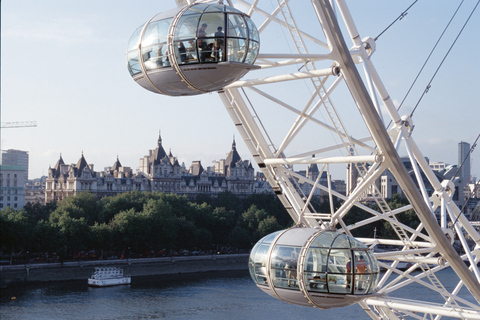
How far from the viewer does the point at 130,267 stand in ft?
190

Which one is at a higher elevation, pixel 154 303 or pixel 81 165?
pixel 81 165

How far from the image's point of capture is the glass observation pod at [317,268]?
490 inches

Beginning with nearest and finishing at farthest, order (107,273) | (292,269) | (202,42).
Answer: (202,42) < (292,269) < (107,273)

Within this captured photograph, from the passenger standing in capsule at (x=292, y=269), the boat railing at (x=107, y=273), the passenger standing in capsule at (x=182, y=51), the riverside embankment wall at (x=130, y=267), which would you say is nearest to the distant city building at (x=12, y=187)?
the riverside embankment wall at (x=130, y=267)

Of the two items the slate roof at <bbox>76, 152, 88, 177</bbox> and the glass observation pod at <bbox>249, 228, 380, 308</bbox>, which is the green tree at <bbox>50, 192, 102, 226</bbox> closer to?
the slate roof at <bbox>76, 152, 88, 177</bbox>

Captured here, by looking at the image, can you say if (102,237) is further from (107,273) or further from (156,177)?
(156,177)

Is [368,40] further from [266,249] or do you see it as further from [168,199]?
[168,199]

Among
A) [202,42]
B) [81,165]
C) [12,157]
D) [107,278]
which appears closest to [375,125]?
[202,42]

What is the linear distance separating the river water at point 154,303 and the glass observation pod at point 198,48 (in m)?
29.7

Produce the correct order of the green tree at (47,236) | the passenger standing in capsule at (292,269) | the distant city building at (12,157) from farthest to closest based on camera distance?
the distant city building at (12,157) → the green tree at (47,236) → the passenger standing in capsule at (292,269)

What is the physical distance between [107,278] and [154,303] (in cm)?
897

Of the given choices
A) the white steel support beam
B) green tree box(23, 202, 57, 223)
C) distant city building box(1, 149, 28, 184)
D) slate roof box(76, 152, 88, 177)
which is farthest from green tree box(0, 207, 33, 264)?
distant city building box(1, 149, 28, 184)

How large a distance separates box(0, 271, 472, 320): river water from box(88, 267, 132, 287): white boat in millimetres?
603

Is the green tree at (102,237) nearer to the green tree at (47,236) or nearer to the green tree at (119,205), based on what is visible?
the green tree at (47,236)
